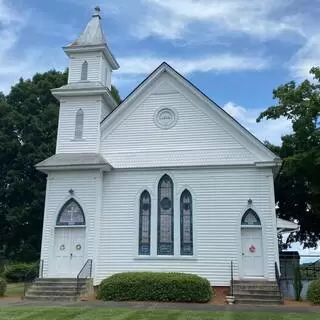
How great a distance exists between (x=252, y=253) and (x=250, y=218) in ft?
4.75

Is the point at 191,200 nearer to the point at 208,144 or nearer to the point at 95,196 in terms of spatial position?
the point at 208,144

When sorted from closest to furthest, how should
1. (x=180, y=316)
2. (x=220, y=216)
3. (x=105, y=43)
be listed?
(x=180, y=316) < (x=220, y=216) < (x=105, y=43)

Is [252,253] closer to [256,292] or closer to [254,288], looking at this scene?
[254,288]

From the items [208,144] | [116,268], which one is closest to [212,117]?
[208,144]

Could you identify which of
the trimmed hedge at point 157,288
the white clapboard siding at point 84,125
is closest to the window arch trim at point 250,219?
the trimmed hedge at point 157,288

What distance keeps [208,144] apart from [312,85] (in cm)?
759

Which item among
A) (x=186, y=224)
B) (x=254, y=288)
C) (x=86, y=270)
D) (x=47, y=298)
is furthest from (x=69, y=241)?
(x=254, y=288)

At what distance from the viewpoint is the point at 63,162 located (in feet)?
66.1

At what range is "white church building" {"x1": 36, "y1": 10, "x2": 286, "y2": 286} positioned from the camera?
18.7 metres

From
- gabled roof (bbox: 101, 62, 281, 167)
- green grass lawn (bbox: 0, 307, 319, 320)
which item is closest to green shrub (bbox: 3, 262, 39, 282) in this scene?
gabled roof (bbox: 101, 62, 281, 167)

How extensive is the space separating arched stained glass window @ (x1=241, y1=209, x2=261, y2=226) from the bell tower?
24.4 feet

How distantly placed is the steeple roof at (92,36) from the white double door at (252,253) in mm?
11830

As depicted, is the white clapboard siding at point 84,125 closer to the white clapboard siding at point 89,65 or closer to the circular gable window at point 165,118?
the white clapboard siding at point 89,65

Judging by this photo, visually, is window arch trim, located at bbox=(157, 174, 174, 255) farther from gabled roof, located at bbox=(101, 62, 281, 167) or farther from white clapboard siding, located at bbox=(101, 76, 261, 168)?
gabled roof, located at bbox=(101, 62, 281, 167)
